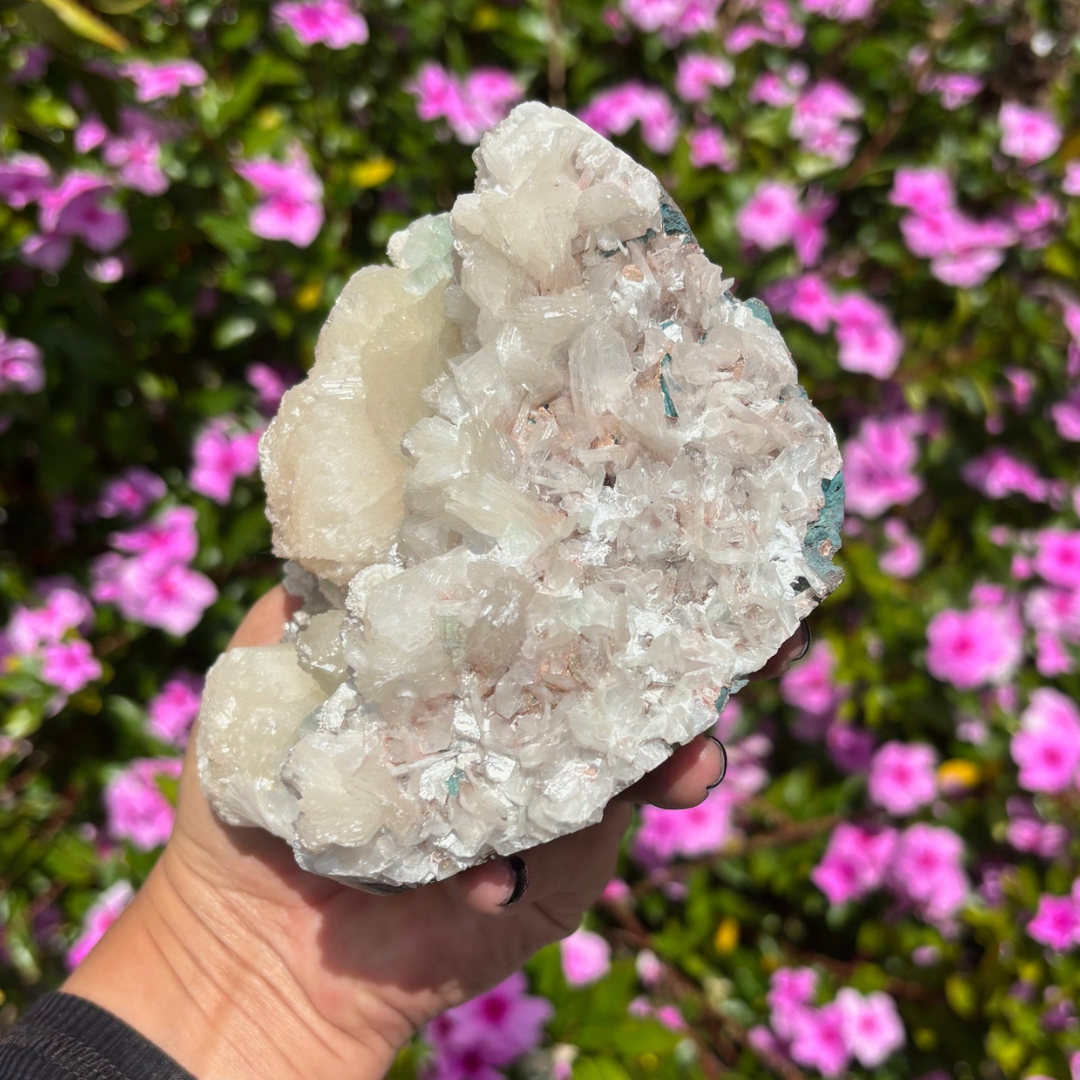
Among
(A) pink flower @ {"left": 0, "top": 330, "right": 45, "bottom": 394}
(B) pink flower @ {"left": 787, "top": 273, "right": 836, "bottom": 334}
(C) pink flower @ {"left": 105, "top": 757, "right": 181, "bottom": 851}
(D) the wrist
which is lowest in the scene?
(C) pink flower @ {"left": 105, "top": 757, "right": 181, "bottom": 851}

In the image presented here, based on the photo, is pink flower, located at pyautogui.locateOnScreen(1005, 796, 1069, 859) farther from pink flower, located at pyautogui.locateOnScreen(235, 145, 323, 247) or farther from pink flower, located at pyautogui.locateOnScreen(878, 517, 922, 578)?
pink flower, located at pyautogui.locateOnScreen(235, 145, 323, 247)

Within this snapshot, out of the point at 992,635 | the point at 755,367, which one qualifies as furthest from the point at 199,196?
the point at 992,635

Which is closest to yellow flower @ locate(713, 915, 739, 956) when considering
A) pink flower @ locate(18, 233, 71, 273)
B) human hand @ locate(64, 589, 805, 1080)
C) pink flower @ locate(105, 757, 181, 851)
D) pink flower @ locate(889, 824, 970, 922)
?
pink flower @ locate(889, 824, 970, 922)

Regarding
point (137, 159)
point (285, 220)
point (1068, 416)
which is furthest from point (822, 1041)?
point (137, 159)

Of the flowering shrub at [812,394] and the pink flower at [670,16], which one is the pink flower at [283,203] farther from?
the pink flower at [670,16]

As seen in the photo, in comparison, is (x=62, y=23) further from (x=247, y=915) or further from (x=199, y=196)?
(x=247, y=915)

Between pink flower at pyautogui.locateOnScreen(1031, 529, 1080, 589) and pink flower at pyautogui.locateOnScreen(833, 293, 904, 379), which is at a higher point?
pink flower at pyautogui.locateOnScreen(833, 293, 904, 379)
